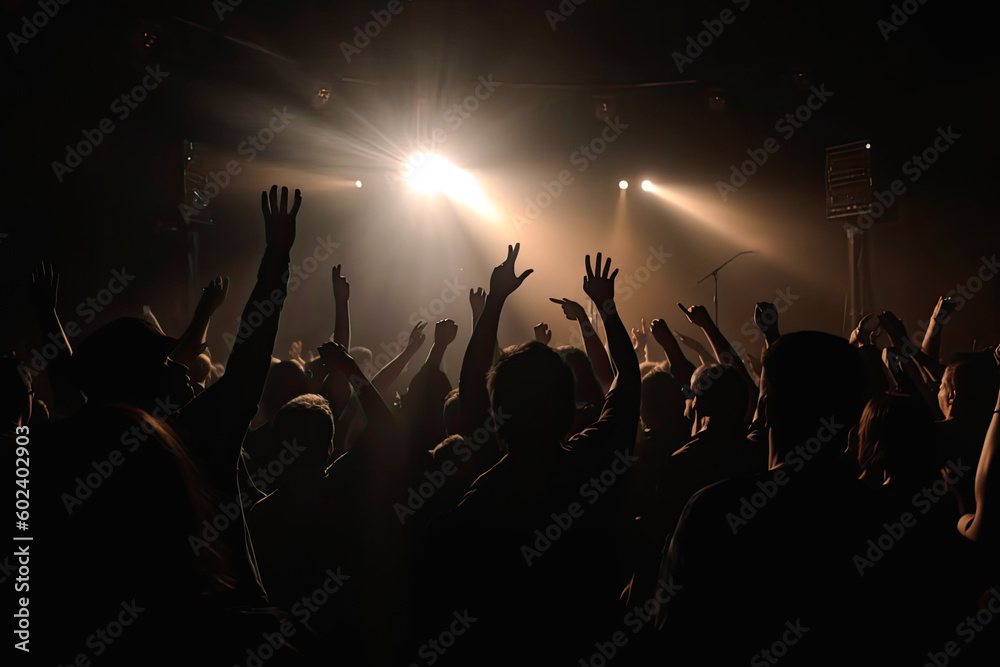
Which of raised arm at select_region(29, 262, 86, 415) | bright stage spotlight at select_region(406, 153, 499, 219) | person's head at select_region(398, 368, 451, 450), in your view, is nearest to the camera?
raised arm at select_region(29, 262, 86, 415)

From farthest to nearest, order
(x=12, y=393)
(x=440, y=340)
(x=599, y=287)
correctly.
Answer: (x=440, y=340) < (x=599, y=287) < (x=12, y=393)

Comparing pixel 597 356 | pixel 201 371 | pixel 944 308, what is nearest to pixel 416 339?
pixel 597 356

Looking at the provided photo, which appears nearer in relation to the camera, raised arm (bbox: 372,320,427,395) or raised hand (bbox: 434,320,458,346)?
raised hand (bbox: 434,320,458,346)

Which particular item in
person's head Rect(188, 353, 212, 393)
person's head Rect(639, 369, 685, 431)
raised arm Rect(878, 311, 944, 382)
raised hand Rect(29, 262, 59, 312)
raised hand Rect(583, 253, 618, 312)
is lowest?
raised arm Rect(878, 311, 944, 382)

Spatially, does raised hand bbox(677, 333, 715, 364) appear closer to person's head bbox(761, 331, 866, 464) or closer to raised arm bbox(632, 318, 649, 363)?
raised arm bbox(632, 318, 649, 363)

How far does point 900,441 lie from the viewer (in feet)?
5.87

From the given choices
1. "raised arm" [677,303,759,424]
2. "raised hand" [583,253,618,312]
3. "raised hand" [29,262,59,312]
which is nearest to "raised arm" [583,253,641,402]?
"raised hand" [583,253,618,312]

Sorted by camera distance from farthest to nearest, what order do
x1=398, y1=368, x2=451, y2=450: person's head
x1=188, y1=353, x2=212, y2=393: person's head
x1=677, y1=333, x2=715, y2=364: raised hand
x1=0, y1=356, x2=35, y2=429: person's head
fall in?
x1=677, y1=333, x2=715, y2=364: raised hand, x1=188, y1=353, x2=212, y2=393: person's head, x1=398, y1=368, x2=451, y2=450: person's head, x1=0, y1=356, x2=35, y2=429: person's head

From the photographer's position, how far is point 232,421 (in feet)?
4.70

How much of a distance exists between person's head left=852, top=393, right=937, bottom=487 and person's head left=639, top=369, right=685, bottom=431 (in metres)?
0.80

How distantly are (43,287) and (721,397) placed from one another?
2.04 m

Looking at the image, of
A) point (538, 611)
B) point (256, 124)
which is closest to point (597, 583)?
point (538, 611)

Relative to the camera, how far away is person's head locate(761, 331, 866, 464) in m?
1.35

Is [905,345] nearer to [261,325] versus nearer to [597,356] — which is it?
[597,356]
